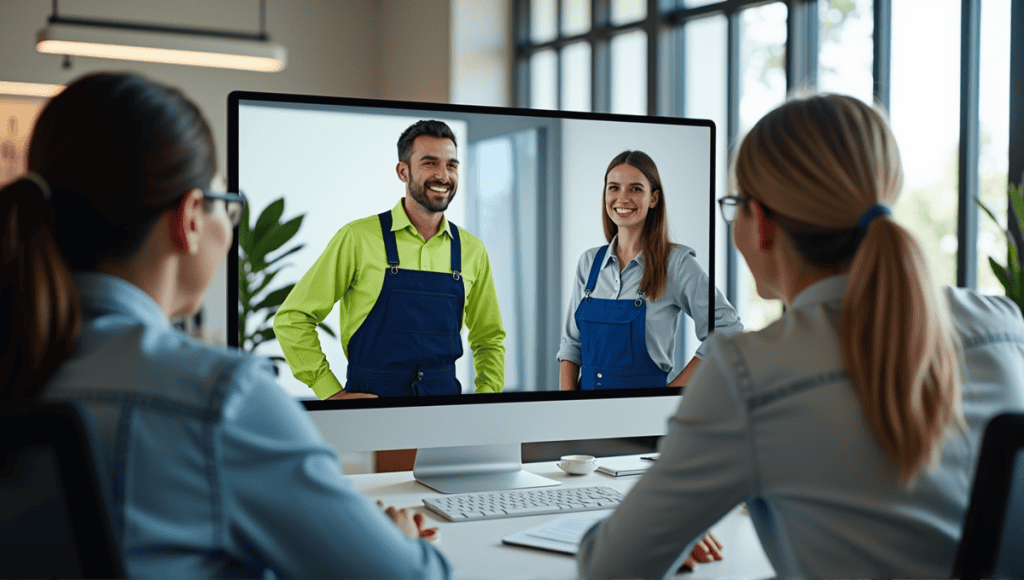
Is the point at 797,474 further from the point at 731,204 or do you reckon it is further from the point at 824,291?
the point at 731,204

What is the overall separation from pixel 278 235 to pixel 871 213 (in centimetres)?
92

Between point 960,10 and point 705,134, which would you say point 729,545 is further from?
point 960,10

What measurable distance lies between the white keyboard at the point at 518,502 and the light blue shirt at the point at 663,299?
0.25m

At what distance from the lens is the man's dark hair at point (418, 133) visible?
1540 mm

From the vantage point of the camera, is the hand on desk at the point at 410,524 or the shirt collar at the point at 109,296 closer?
the shirt collar at the point at 109,296

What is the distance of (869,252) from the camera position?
941mm

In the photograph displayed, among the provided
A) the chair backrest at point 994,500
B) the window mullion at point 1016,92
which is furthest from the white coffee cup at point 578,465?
the window mullion at point 1016,92

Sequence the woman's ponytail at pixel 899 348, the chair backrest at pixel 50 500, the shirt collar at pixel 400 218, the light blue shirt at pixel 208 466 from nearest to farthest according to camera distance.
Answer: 1. the chair backrest at pixel 50 500
2. the light blue shirt at pixel 208 466
3. the woman's ponytail at pixel 899 348
4. the shirt collar at pixel 400 218

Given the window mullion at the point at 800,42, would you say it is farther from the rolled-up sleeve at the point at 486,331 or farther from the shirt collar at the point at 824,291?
the shirt collar at the point at 824,291

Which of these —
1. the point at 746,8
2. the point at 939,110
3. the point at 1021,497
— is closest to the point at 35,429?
the point at 1021,497

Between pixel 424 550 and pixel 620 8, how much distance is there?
4177 millimetres

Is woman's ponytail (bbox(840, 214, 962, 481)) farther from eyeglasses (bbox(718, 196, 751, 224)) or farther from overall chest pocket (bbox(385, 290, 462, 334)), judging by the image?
overall chest pocket (bbox(385, 290, 462, 334))

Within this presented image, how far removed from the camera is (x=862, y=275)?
3.09 feet

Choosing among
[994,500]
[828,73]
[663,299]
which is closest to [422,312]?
[663,299]
